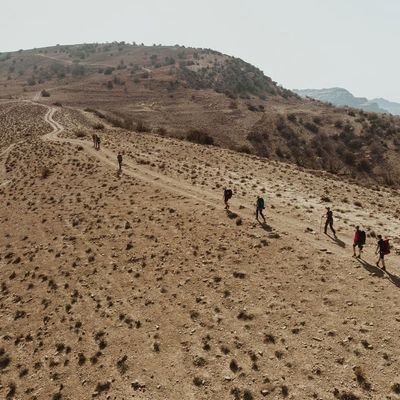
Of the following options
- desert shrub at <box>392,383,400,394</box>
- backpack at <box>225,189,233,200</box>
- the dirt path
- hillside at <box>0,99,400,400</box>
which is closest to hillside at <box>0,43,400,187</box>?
backpack at <box>225,189,233,200</box>

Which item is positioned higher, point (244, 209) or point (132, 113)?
point (132, 113)

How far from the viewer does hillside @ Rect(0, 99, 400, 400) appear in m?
16.7

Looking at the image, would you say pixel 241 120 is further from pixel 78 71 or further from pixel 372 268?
pixel 78 71

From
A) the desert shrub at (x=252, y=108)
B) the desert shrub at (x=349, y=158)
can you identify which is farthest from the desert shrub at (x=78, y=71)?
the desert shrub at (x=349, y=158)

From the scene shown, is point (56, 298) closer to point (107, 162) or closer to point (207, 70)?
point (107, 162)

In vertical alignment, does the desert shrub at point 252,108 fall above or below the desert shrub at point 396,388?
above

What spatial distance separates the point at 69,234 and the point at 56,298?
27.5 feet

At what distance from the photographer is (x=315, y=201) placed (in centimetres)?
3466

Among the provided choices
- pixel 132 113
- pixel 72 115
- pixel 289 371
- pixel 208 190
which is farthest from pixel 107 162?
pixel 132 113

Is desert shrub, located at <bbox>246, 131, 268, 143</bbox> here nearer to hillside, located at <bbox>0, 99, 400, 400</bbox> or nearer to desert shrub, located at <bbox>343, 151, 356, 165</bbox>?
desert shrub, located at <bbox>343, 151, 356, 165</bbox>

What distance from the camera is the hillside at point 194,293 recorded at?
16703mm

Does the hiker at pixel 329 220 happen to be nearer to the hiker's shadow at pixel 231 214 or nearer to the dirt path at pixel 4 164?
the hiker's shadow at pixel 231 214

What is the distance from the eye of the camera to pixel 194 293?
22328 millimetres

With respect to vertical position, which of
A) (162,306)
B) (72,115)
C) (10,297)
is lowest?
(10,297)
